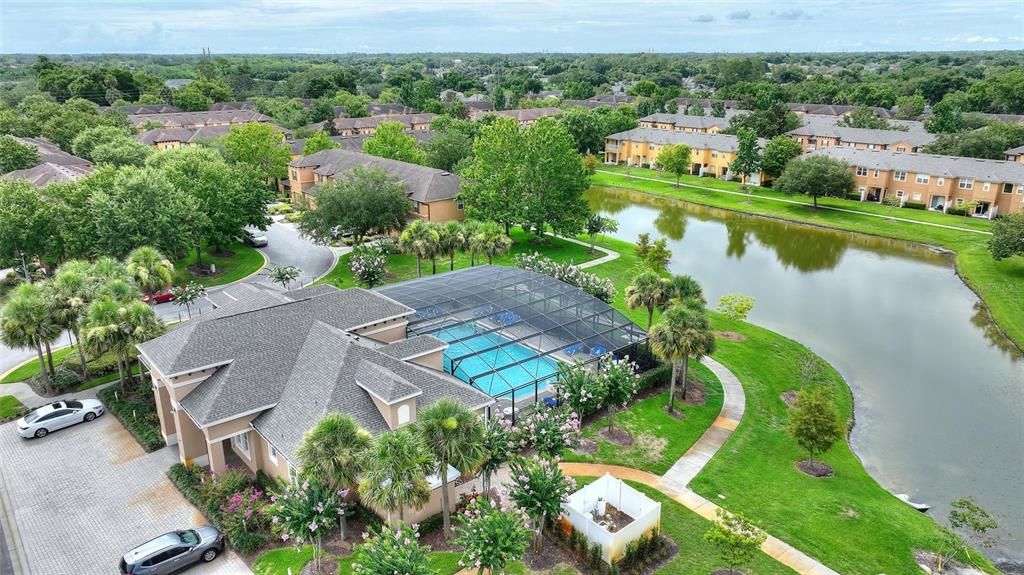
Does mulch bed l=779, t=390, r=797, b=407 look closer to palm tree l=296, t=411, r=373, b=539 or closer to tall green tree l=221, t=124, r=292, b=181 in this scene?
palm tree l=296, t=411, r=373, b=539

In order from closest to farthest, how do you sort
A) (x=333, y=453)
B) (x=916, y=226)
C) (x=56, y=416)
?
(x=333, y=453) → (x=56, y=416) → (x=916, y=226)

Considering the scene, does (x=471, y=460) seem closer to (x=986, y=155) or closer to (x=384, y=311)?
(x=384, y=311)

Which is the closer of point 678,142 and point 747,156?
point 747,156

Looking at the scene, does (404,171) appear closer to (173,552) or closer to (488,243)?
(488,243)

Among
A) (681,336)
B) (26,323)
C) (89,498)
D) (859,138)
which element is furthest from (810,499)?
(859,138)

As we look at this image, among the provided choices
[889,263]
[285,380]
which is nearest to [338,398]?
[285,380]

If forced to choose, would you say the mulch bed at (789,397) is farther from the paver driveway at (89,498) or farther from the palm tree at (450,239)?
the paver driveway at (89,498)
